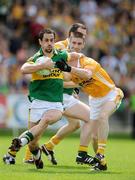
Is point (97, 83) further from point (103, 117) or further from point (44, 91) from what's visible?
point (44, 91)

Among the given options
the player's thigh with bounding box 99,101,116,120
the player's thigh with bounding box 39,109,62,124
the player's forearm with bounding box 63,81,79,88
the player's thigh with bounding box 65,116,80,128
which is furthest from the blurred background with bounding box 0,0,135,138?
the player's thigh with bounding box 39,109,62,124

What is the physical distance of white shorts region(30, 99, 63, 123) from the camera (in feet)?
40.4

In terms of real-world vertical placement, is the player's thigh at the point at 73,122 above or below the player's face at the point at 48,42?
below

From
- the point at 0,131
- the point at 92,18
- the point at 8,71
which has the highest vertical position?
the point at 92,18

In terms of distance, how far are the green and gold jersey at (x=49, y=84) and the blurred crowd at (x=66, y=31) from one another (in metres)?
11.7

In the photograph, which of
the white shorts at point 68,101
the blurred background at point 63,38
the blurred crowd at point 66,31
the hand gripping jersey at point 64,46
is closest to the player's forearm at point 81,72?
the hand gripping jersey at point 64,46

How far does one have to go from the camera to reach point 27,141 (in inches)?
467

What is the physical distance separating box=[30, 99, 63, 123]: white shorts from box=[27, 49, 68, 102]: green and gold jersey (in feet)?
0.20

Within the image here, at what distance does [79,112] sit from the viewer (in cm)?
1386

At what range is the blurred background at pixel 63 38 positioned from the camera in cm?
2386

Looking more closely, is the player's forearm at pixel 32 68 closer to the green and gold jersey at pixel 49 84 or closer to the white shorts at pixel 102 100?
the green and gold jersey at pixel 49 84

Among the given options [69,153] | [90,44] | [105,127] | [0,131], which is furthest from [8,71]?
[105,127]

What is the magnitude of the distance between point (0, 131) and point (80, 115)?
11.4 m

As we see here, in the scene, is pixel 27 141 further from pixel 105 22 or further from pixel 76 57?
pixel 105 22
